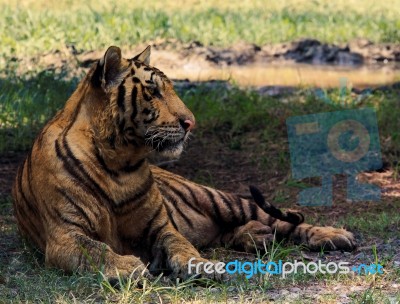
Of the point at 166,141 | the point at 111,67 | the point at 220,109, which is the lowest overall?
the point at 220,109

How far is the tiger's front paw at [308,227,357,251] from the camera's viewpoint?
5859 mm

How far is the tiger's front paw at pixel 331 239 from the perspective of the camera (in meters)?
5.86

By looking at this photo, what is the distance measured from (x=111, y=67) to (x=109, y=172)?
55 cm

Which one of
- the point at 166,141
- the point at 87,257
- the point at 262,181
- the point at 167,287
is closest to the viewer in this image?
the point at 167,287

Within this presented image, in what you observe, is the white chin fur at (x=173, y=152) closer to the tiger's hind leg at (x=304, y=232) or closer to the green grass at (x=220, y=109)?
the tiger's hind leg at (x=304, y=232)

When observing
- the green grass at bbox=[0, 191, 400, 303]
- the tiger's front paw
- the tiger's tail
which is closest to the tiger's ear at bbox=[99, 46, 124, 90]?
the green grass at bbox=[0, 191, 400, 303]

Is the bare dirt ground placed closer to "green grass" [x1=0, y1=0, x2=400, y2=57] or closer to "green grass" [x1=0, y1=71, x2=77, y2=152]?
"green grass" [x1=0, y1=71, x2=77, y2=152]

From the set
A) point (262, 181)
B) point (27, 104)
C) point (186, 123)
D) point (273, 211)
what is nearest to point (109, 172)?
point (186, 123)

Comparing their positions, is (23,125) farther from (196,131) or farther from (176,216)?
(176,216)

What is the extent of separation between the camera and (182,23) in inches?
603

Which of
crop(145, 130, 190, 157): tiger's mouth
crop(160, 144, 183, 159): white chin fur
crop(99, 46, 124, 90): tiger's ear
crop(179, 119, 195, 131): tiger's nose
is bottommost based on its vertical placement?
crop(160, 144, 183, 159): white chin fur

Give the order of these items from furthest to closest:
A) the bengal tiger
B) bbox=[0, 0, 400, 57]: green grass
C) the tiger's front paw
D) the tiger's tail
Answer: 1. bbox=[0, 0, 400, 57]: green grass
2. the tiger's tail
3. the tiger's front paw
4. the bengal tiger

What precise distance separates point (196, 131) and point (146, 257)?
3.72 metres

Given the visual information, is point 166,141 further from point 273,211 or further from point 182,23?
point 182,23
